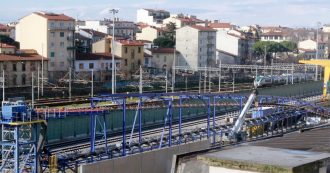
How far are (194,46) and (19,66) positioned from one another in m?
18.6

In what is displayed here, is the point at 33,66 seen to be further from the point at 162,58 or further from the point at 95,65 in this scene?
the point at 162,58

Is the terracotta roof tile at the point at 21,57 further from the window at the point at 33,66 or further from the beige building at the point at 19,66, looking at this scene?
the window at the point at 33,66

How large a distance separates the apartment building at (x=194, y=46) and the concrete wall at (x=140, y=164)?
3381 cm

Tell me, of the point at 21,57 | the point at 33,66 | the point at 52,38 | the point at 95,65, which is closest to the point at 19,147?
the point at 21,57

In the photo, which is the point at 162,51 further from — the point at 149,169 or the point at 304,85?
the point at 149,169

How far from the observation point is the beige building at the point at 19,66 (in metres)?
33.4

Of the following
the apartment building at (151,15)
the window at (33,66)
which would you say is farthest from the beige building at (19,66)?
the apartment building at (151,15)

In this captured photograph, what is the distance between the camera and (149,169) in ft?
45.3

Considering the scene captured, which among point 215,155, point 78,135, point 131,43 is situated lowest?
point 78,135

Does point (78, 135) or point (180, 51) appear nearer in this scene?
point (78, 135)

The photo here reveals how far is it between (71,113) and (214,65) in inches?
1400

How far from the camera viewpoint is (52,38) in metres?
37.9

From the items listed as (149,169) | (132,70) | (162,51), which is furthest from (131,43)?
(149,169)

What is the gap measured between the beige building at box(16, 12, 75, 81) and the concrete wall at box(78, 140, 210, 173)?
2376 centimetres
